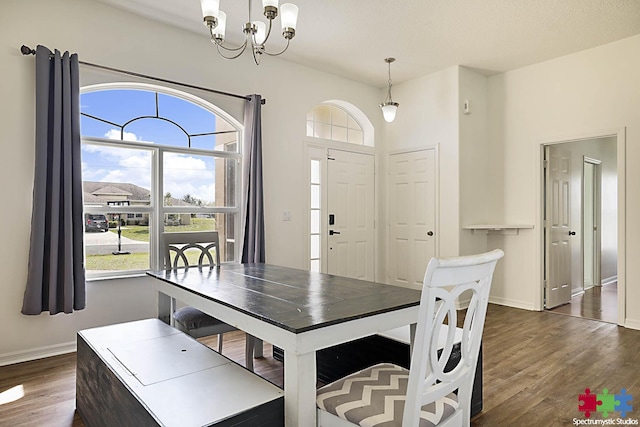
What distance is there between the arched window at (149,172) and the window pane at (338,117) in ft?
4.82

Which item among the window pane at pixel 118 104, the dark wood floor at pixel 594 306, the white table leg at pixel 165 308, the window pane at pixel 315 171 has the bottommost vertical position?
the dark wood floor at pixel 594 306

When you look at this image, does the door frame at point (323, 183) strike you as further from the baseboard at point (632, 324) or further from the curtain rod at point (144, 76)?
the baseboard at point (632, 324)

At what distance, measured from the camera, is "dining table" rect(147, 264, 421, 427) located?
1402mm

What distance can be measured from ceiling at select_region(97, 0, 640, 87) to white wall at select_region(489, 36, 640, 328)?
0.66ft

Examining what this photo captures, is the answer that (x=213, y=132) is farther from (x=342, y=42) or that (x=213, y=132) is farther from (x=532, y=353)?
(x=532, y=353)

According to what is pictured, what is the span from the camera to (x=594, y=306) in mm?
4719

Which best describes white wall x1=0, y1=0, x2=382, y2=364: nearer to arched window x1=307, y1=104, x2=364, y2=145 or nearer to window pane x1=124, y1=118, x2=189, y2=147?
arched window x1=307, y1=104, x2=364, y2=145

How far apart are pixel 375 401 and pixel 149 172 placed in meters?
3.02

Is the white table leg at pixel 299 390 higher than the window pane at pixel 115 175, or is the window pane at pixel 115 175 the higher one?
the window pane at pixel 115 175

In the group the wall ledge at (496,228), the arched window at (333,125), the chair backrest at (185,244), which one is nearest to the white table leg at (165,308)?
the chair backrest at (185,244)

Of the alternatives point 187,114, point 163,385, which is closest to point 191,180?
point 187,114

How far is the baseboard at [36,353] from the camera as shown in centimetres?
290

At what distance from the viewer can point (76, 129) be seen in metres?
3.03

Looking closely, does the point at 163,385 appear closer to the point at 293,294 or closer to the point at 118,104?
the point at 293,294
